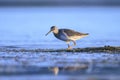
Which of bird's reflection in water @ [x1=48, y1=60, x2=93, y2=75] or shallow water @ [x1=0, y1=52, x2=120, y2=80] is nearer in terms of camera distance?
shallow water @ [x1=0, y1=52, x2=120, y2=80]

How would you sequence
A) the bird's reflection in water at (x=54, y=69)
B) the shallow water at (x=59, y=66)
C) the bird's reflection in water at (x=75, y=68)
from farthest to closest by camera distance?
the bird's reflection in water at (x=75, y=68) < the bird's reflection in water at (x=54, y=69) < the shallow water at (x=59, y=66)

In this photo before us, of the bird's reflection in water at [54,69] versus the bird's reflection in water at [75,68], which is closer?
the bird's reflection in water at [54,69]

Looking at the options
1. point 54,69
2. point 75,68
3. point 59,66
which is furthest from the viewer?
point 59,66

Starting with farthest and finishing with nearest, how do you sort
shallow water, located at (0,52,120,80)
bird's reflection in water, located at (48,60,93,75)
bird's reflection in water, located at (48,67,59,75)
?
bird's reflection in water, located at (48,60,93,75), bird's reflection in water, located at (48,67,59,75), shallow water, located at (0,52,120,80)

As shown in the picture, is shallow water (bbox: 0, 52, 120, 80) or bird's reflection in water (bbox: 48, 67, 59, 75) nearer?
shallow water (bbox: 0, 52, 120, 80)

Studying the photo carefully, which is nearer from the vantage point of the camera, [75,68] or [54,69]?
[54,69]

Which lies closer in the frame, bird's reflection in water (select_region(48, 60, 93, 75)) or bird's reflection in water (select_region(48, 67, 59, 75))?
bird's reflection in water (select_region(48, 67, 59, 75))

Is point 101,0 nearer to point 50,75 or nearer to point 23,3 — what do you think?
point 23,3

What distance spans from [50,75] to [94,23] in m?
17.3

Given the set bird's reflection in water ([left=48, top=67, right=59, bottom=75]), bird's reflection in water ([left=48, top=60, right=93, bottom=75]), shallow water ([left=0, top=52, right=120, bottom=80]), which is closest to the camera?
shallow water ([left=0, top=52, right=120, bottom=80])

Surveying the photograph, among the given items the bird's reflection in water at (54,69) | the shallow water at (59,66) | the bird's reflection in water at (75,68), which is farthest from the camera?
the bird's reflection in water at (75,68)

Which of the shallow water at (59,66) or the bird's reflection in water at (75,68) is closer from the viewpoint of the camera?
the shallow water at (59,66)

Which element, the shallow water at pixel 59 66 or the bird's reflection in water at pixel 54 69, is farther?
the bird's reflection in water at pixel 54 69

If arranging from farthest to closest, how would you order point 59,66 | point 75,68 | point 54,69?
point 59,66 < point 75,68 < point 54,69
